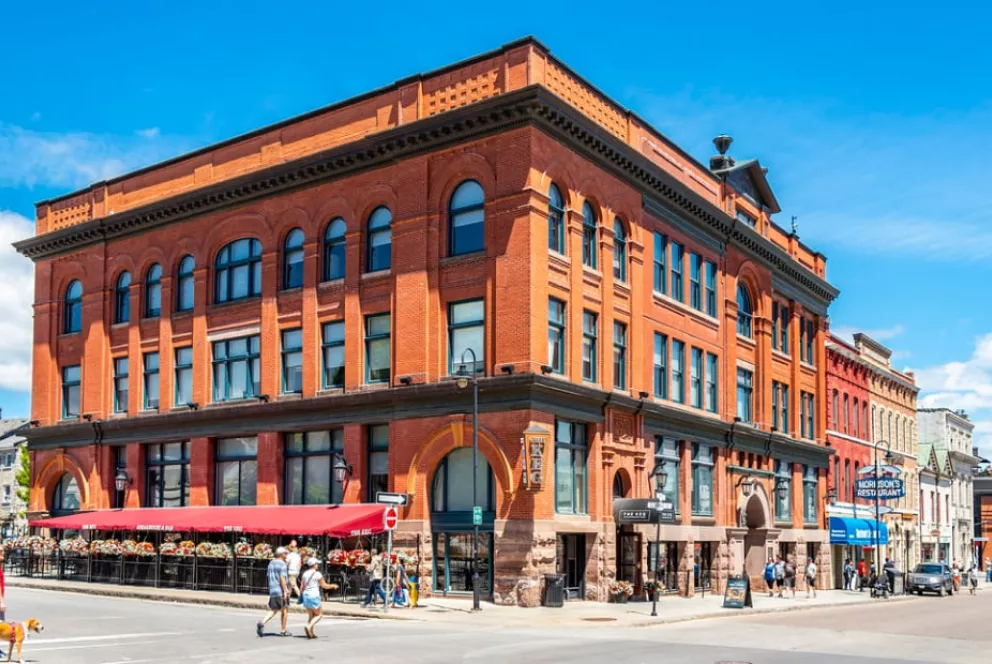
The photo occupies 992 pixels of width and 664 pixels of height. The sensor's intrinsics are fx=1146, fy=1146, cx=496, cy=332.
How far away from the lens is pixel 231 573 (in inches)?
1506

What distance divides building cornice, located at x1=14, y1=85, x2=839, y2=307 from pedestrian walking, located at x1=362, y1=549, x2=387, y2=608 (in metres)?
13.4

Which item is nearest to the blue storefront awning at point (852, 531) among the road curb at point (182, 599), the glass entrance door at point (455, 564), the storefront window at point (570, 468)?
the storefront window at point (570, 468)

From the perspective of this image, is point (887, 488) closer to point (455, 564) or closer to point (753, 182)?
point (753, 182)

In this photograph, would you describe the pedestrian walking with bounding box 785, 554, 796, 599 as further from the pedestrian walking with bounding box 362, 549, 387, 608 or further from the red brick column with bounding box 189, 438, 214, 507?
the red brick column with bounding box 189, 438, 214, 507

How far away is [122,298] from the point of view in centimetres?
4828

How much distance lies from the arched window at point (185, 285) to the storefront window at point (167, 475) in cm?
552

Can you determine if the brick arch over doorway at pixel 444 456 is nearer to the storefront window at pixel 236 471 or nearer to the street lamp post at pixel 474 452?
the street lamp post at pixel 474 452

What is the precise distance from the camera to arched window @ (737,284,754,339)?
50.9 metres

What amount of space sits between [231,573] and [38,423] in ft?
56.6

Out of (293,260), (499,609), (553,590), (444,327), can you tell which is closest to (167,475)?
(293,260)

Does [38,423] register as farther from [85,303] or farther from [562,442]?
[562,442]

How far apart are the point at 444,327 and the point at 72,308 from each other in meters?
21.8

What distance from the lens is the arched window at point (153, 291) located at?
46.6 metres

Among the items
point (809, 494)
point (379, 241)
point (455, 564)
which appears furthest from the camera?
point (809, 494)
